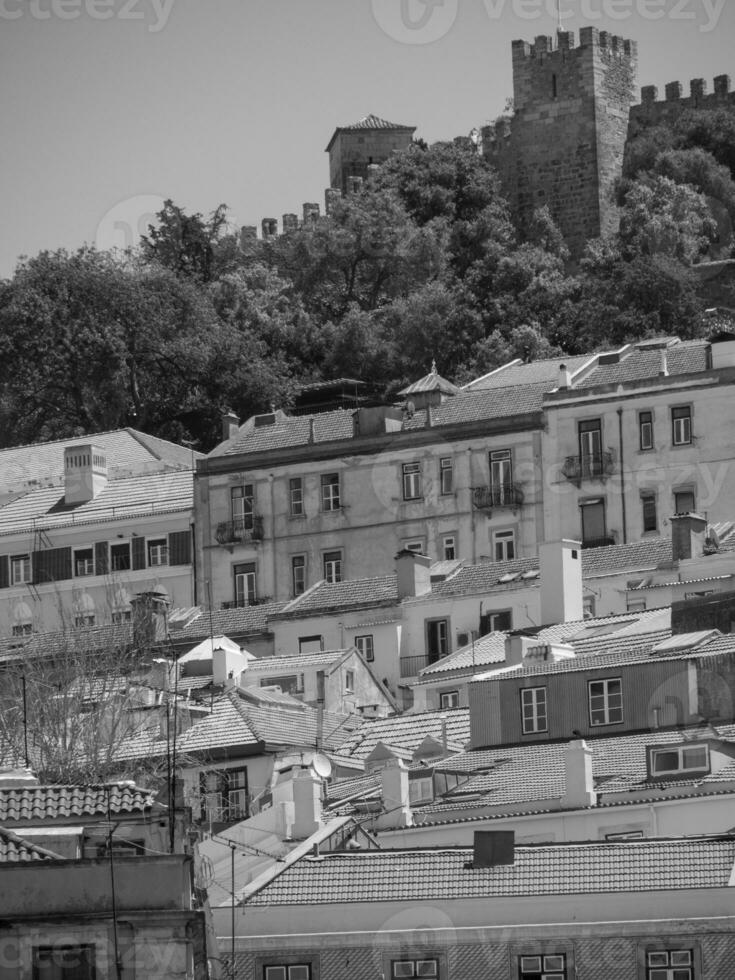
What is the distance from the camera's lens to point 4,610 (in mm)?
84438

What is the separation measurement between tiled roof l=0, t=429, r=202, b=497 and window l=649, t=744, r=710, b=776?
4613cm

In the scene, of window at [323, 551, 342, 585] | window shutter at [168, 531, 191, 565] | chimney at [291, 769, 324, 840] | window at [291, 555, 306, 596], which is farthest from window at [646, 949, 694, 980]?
window shutter at [168, 531, 191, 565]

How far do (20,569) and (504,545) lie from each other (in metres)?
15.2

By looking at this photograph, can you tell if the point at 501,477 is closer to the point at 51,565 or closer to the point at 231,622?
the point at 231,622

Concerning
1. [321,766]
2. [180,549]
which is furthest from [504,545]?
[321,766]

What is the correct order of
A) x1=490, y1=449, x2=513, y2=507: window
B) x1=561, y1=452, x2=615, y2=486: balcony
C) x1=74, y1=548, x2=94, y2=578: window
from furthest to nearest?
x1=74, y1=548, x2=94, y2=578: window → x1=490, y1=449, x2=513, y2=507: window → x1=561, y1=452, x2=615, y2=486: balcony

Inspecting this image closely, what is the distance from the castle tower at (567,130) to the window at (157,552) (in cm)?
4946

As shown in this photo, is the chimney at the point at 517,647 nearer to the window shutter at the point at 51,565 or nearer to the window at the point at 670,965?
the window at the point at 670,965

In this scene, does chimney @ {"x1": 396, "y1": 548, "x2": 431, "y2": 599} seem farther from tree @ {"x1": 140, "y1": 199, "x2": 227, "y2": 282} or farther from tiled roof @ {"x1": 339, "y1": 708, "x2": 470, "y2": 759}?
tree @ {"x1": 140, "y1": 199, "x2": 227, "y2": 282}

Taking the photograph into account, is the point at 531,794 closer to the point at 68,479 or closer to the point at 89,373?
the point at 68,479

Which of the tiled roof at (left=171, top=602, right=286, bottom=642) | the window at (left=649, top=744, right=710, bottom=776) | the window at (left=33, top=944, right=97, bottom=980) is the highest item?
the tiled roof at (left=171, top=602, right=286, bottom=642)

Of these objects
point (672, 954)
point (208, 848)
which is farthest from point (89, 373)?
point (672, 954)

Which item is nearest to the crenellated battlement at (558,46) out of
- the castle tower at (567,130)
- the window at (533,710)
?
the castle tower at (567,130)

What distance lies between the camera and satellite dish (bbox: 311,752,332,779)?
158 feet
